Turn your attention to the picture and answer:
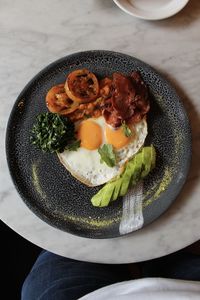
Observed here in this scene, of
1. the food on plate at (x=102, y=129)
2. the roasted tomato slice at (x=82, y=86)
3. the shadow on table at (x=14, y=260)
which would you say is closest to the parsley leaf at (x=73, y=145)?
the food on plate at (x=102, y=129)

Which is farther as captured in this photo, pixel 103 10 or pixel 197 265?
pixel 197 265

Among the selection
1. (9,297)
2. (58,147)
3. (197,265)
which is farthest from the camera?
(9,297)

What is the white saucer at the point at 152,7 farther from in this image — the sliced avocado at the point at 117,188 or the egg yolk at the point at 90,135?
the sliced avocado at the point at 117,188

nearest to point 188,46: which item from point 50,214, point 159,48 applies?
point 159,48

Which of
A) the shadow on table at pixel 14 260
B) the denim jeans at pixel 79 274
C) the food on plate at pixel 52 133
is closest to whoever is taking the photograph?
the food on plate at pixel 52 133

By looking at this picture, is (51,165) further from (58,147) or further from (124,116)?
(124,116)

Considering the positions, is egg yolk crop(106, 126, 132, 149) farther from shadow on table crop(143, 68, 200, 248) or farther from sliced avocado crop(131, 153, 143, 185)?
shadow on table crop(143, 68, 200, 248)

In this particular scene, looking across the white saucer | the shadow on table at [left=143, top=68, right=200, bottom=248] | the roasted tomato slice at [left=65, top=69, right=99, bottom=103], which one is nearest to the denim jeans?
the shadow on table at [left=143, top=68, right=200, bottom=248]

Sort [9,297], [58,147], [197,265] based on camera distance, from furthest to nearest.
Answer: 1. [9,297]
2. [197,265]
3. [58,147]

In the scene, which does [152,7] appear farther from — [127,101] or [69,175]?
[69,175]
